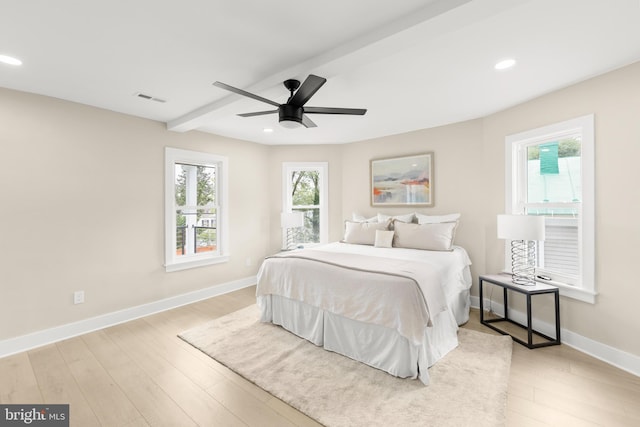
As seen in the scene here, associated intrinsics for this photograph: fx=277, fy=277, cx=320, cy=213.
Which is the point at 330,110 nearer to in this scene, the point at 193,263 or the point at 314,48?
the point at 314,48

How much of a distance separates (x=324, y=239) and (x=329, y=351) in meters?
2.64

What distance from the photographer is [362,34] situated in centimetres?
184

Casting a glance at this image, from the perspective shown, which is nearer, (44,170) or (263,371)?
(263,371)

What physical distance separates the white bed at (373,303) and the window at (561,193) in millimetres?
933

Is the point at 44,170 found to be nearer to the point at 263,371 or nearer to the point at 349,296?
the point at 263,371

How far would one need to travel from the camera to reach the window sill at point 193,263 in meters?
3.83

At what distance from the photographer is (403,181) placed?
444 centimetres

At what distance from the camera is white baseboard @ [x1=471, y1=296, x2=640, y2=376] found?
7.37ft

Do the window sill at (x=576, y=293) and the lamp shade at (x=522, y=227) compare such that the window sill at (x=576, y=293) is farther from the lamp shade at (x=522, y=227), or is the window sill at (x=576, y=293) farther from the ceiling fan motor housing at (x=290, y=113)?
the ceiling fan motor housing at (x=290, y=113)

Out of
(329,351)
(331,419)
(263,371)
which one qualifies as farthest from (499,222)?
(263,371)

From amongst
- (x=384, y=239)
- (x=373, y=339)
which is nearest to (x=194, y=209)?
(x=384, y=239)

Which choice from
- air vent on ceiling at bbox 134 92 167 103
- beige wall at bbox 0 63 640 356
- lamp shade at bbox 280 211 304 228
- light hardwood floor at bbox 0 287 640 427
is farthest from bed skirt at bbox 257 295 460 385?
air vent on ceiling at bbox 134 92 167 103

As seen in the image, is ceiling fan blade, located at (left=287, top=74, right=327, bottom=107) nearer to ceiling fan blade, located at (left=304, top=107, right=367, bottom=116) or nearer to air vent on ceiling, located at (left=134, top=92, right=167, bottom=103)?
ceiling fan blade, located at (left=304, top=107, right=367, bottom=116)

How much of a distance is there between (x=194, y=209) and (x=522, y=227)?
4205 millimetres
